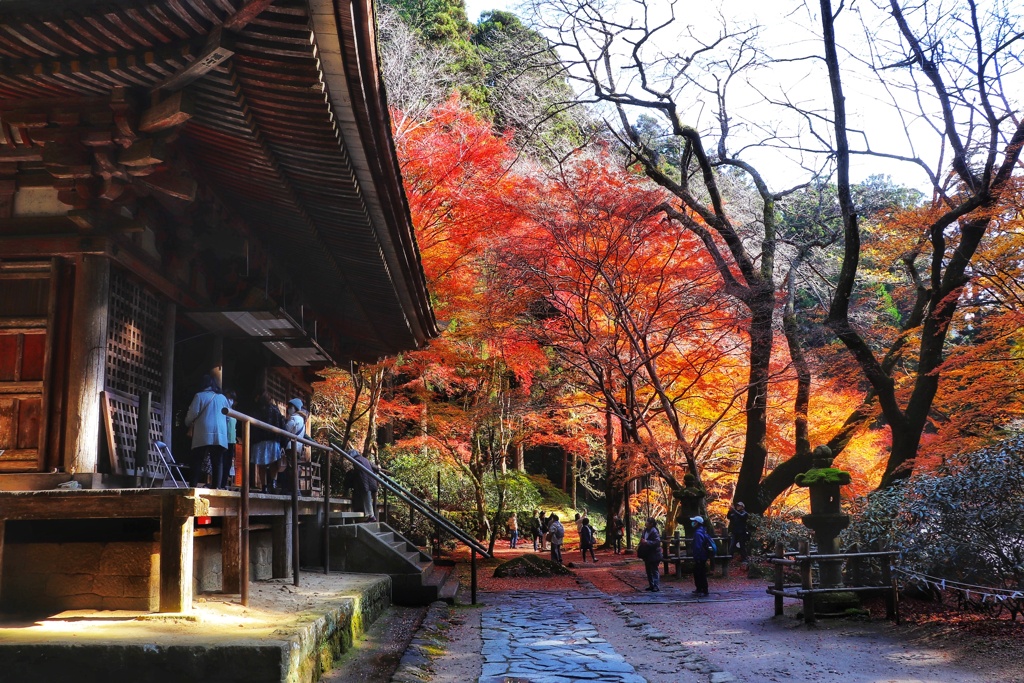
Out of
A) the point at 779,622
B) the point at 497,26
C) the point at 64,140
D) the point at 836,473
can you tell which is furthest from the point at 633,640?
the point at 497,26

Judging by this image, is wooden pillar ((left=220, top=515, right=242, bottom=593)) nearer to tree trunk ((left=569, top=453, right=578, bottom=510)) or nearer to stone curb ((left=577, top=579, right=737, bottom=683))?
stone curb ((left=577, top=579, right=737, bottom=683))

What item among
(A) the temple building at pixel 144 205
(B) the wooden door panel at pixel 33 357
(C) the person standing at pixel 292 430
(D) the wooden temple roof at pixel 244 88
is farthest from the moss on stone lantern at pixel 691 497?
(B) the wooden door panel at pixel 33 357

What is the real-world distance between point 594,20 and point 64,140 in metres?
15.6

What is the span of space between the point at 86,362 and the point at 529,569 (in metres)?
14.3

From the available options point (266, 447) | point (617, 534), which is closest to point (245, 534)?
point (266, 447)

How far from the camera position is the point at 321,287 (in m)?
→ 11.9

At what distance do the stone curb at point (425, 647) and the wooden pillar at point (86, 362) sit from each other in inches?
126

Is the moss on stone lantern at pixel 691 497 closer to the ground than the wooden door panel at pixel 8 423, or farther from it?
closer to the ground

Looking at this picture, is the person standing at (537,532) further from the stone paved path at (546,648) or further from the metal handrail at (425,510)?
the metal handrail at (425,510)

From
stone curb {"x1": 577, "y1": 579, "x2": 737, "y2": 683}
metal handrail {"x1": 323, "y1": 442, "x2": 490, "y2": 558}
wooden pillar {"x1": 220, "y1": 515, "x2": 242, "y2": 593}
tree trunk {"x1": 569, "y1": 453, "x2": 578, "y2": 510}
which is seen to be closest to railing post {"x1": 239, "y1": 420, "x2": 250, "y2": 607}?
wooden pillar {"x1": 220, "y1": 515, "x2": 242, "y2": 593}

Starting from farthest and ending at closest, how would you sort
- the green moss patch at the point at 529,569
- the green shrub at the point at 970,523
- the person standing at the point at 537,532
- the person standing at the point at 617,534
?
the person standing at the point at 537,532 → the person standing at the point at 617,534 → the green moss patch at the point at 529,569 → the green shrub at the point at 970,523

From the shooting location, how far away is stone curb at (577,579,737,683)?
7.62 m

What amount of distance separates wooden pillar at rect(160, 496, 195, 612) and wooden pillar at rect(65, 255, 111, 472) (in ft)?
5.31

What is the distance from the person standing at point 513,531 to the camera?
28.6m
